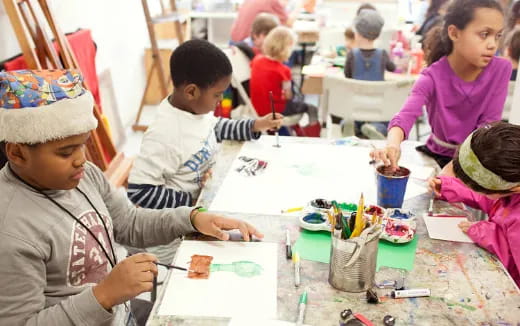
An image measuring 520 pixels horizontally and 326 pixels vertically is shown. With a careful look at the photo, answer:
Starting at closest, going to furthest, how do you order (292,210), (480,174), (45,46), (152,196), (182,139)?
1. (480,174)
2. (292,210)
3. (152,196)
4. (182,139)
5. (45,46)

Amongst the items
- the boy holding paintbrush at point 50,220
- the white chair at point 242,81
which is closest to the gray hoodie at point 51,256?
the boy holding paintbrush at point 50,220

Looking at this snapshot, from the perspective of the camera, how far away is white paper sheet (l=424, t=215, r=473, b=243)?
123 centimetres

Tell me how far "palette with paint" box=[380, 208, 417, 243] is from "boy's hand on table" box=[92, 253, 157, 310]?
2.00ft

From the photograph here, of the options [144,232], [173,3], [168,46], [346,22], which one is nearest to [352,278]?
[144,232]

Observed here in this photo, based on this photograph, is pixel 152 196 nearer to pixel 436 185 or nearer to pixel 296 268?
pixel 296 268

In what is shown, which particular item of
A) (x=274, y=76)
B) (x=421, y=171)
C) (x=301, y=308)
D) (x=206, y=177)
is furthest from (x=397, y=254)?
(x=274, y=76)

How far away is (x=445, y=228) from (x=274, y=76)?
214cm

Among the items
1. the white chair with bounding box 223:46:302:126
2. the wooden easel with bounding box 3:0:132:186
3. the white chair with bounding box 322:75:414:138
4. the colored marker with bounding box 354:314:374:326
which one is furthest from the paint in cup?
the white chair with bounding box 223:46:302:126

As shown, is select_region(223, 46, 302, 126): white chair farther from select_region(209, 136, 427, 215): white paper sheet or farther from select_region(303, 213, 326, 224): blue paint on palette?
select_region(303, 213, 326, 224): blue paint on palette

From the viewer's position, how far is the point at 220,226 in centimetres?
119

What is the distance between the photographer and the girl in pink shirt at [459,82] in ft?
5.44

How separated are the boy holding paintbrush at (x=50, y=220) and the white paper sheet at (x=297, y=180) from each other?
41cm

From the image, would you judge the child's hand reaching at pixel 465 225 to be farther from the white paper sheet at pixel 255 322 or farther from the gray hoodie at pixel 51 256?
the gray hoodie at pixel 51 256

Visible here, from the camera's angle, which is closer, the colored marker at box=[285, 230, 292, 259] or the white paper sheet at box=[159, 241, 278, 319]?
the white paper sheet at box=[159, 241, 278, 319]
